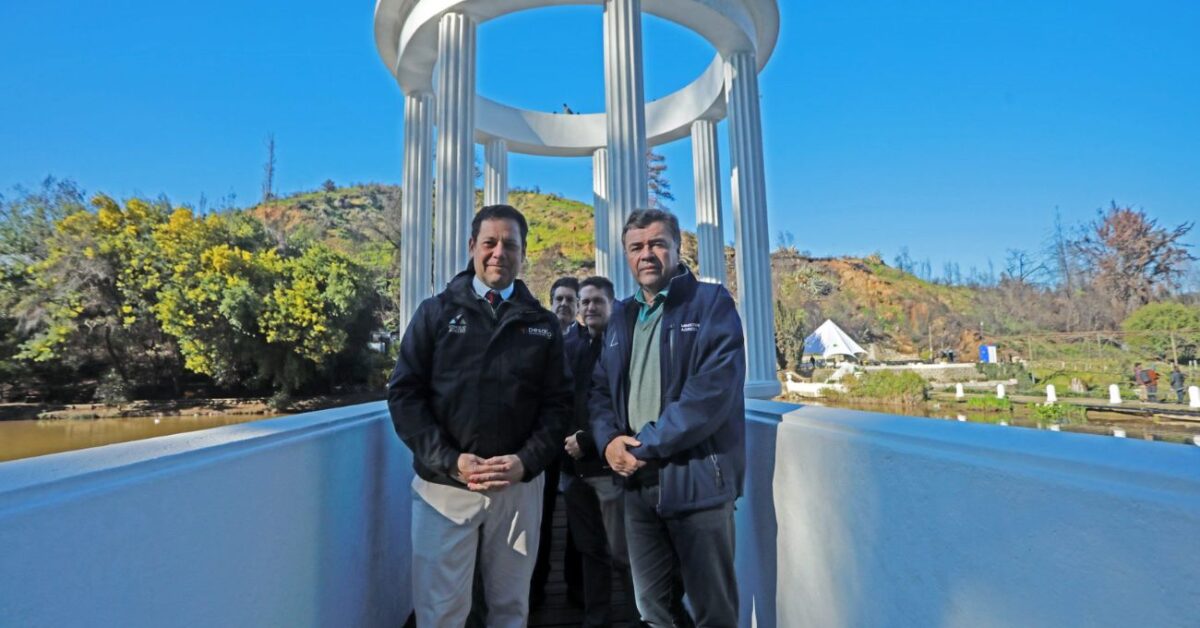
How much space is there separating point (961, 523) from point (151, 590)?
1.61 metres

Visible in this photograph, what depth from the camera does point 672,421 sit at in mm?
1698

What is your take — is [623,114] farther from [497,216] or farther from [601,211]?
[497,216]

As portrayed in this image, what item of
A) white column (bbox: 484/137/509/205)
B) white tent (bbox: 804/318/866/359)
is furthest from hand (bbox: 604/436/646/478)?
white tent (bbox: 804/318/866/359)

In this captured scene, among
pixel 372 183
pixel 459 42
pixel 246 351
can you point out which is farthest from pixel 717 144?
pixel 372 183

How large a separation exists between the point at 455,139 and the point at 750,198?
3.82 meters

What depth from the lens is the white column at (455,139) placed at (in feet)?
20.2

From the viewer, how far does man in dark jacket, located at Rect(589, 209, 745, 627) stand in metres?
1.73

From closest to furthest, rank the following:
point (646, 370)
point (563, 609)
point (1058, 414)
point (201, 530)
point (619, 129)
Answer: point (201, 530) → point (646, 370) → point (563, 609) → point (619, 129) → point (1058, 414)

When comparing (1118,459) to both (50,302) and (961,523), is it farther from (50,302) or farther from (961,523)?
(50,302)

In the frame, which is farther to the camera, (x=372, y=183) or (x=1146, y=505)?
(x=372, y=183)

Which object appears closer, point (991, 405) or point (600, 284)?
point (600, 284)

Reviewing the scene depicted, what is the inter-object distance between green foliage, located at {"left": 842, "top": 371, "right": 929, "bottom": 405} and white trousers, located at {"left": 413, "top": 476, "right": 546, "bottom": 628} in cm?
2374

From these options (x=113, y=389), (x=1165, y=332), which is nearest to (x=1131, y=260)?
(x=1165, y=332)

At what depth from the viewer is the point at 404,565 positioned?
2.71m
